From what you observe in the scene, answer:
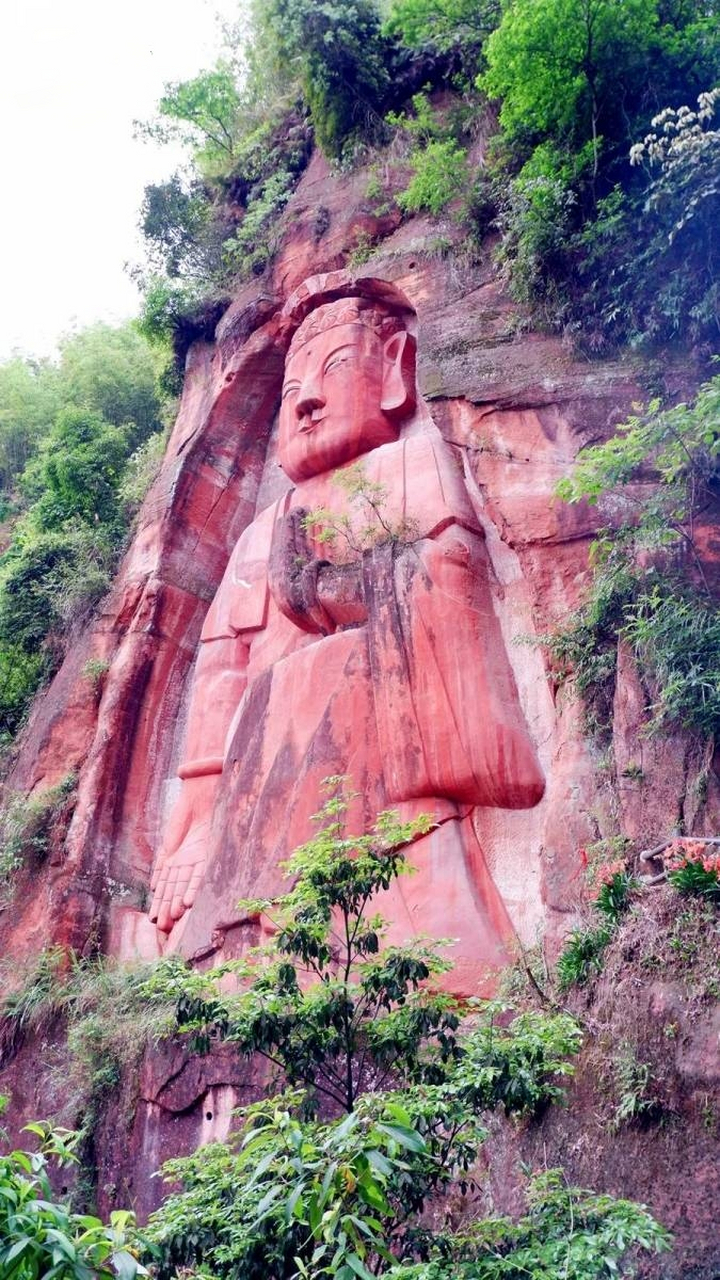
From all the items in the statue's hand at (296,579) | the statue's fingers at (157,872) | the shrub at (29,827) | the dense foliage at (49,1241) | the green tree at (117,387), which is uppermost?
the green tree at (117,387)

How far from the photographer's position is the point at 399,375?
9.85 m

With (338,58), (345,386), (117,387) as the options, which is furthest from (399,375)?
(117,387)

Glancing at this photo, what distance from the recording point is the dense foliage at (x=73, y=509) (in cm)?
1154

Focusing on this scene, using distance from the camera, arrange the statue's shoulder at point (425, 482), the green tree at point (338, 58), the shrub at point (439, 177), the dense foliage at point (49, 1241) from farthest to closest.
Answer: the green tree at point (338, 58) → the shrub at point (439, 177) → the statue's shoulder at point (425, 482) → the dense foliage at point (49, 1241)

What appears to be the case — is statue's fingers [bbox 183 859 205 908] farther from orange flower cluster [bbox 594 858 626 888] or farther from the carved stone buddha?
orange flower cluster [bbox 594 858 626 888]

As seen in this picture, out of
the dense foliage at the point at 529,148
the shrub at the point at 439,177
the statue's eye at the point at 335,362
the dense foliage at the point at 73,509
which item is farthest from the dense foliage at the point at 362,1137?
the dense foliage at the point at 73,509

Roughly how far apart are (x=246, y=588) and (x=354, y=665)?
205 centimetres

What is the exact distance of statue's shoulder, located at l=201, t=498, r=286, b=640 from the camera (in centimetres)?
975

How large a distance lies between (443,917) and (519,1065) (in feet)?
9.06

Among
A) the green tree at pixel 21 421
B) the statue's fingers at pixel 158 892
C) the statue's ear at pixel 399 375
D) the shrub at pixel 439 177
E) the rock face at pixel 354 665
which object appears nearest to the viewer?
the rock face at pixel 354 665

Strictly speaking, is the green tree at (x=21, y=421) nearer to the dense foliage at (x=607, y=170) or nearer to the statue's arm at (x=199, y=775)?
the statue's arm at (x=199, y=775)

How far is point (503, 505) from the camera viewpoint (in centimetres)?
796

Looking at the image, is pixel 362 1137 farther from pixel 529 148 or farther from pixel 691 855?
pixel 529 148

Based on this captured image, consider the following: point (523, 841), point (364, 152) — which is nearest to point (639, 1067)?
point (523, 841)
